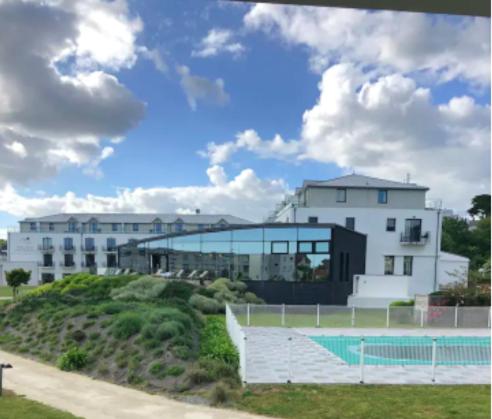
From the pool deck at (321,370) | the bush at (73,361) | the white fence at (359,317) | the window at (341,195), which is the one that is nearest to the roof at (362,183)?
the window at (341,195)

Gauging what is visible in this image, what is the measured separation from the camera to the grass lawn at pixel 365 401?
6.41 meters

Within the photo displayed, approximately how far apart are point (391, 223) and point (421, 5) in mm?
31171

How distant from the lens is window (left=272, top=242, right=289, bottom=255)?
2208cm

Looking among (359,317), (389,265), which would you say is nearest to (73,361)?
→ (359,317)

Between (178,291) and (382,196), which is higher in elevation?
(382,196)

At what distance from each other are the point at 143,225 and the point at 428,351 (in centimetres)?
4789

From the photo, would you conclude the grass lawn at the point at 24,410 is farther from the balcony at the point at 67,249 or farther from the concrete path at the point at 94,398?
the balcony at the point at 67,249

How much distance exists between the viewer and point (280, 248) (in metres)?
22.2

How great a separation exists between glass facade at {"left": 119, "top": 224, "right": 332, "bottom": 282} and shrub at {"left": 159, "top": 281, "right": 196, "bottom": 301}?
415cm

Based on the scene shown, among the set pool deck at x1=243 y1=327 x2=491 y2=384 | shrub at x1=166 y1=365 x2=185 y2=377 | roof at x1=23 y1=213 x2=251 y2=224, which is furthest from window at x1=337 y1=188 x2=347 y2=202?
shrub at x1=166 y1=365 x2=185 y2=377

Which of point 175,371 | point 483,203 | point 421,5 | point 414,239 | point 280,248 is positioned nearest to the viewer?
point 421,5

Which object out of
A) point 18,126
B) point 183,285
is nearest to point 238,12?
point 18,126

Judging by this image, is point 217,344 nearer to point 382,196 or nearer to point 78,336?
point 78,336

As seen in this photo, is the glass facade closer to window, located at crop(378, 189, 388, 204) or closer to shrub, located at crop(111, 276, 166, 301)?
shrub, located at crop(111, 276, 166, 301)
